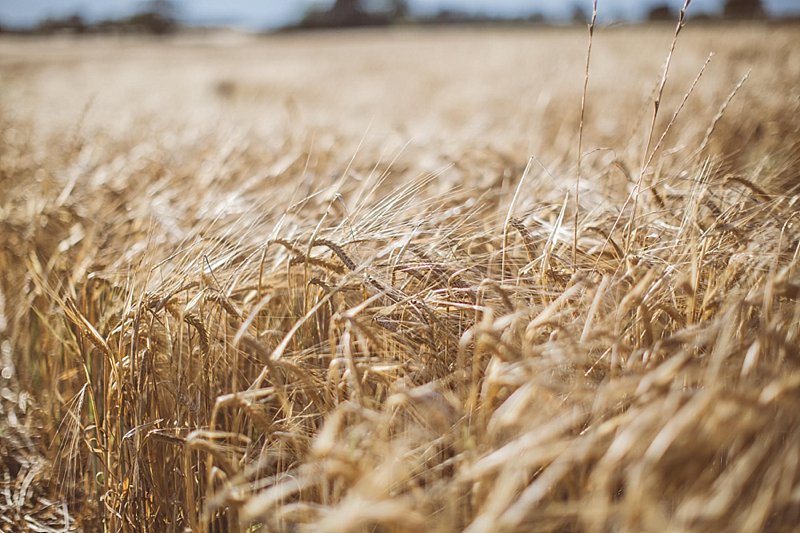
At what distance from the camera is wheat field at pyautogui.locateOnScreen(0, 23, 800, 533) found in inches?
23.7

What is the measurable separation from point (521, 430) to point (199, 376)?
63 centimetres

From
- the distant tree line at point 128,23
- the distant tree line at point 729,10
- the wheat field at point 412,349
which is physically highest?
the distant tree line at point 128,23

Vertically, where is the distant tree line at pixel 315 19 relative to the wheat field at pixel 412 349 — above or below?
above

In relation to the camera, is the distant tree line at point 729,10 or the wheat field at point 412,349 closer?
the wheat field at point 412,349

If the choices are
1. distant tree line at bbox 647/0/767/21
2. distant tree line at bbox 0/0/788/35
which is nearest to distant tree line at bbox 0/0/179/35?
distant tree line at bbox 0/0/788/35

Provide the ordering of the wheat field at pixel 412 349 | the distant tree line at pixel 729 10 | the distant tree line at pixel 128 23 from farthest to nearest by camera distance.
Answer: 1. the distant tree line at pixel 128 23
2. the distant tree line at pixel 729 10
3. the wheat field at pixel 412 349

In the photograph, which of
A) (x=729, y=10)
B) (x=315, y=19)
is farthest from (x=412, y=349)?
(x=315, y=19)

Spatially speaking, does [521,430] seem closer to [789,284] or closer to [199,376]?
[789,284]

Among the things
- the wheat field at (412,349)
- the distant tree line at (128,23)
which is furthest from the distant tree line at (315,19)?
the wheat field at (412,349)

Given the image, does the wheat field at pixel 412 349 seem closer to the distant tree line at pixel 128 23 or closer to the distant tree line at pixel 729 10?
the distant tree line at pixel 729 10

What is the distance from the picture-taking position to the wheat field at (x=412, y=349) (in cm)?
60

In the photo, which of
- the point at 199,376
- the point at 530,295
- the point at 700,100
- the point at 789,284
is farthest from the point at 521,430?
the point at 700,100

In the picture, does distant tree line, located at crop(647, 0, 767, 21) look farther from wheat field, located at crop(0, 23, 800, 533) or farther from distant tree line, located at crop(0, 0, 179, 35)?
distant tree line, located at crop(0, 0, 179, 35)

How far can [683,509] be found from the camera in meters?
0.53
